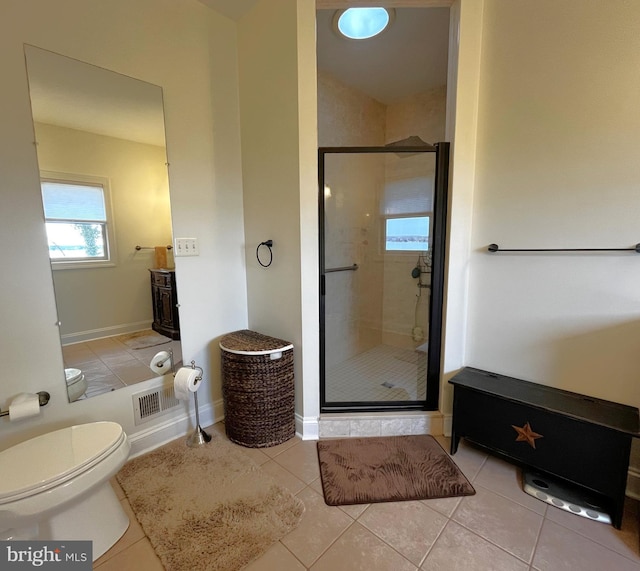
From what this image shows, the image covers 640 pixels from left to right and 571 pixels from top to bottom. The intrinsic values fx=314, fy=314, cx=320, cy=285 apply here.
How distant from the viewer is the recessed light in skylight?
80.1 inches

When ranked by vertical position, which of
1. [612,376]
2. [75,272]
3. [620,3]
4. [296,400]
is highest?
[620,3]

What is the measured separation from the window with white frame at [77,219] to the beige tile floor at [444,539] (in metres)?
1.21

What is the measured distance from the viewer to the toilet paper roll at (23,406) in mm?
1346

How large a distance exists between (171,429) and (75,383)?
629 millimetres

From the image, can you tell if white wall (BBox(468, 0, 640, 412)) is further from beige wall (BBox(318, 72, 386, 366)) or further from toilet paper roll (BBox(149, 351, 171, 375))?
toilet paper roll (BBox(149, 351, 171, 375))

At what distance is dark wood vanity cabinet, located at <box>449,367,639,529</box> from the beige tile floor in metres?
0.18

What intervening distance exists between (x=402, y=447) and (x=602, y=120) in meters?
1.93

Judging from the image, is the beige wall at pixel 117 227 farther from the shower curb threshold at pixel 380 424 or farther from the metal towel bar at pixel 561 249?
the metal towel bar at pixel 561 249

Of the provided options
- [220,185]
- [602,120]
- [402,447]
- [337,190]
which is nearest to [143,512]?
[402,447]

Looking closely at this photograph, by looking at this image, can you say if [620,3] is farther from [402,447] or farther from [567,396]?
Answer: [402,447]

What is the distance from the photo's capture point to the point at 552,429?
145cm

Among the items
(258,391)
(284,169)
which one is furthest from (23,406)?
(284,169)

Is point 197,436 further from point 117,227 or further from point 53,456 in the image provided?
point 117,227

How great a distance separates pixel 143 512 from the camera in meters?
1.43
